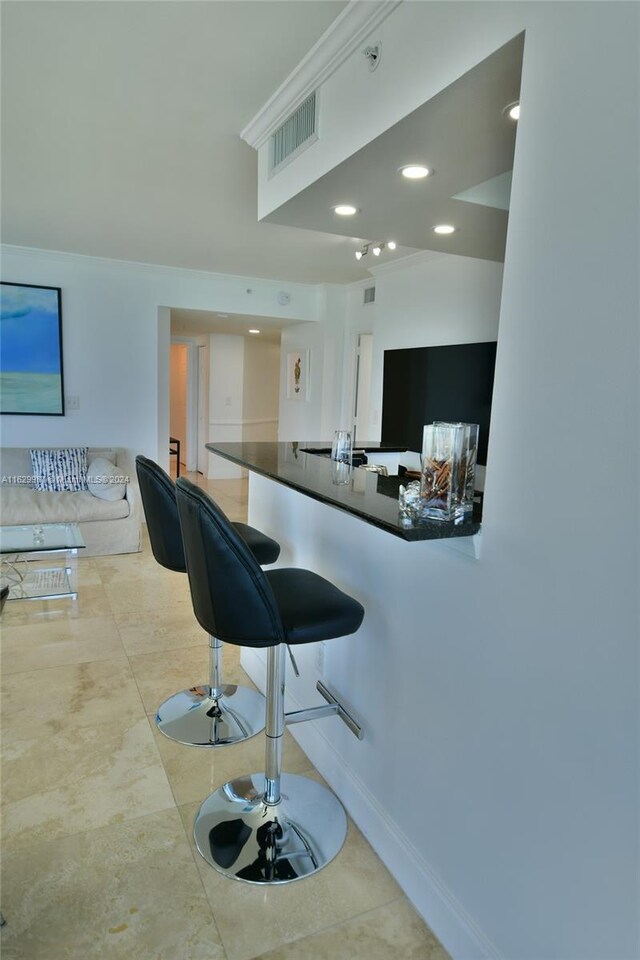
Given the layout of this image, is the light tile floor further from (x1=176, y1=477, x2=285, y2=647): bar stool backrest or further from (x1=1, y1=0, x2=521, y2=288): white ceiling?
(x1=1, y1=0, x2=521, y2=288): white ceiling

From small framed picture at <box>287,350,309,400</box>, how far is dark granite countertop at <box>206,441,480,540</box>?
12.6ft

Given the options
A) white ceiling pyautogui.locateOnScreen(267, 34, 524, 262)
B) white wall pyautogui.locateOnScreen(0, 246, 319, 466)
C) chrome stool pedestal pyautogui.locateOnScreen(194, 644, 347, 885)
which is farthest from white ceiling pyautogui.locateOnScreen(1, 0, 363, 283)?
chrome stool pedestal pyautogui.locateOnScreen(194, 644, 347, 885)

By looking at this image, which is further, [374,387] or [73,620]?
[374,387]

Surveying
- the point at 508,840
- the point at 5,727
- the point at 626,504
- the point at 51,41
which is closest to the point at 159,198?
the point at 51,41

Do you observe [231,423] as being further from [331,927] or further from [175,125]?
[331,927]

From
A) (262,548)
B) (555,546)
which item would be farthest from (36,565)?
(555,546)

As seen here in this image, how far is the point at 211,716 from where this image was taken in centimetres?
249

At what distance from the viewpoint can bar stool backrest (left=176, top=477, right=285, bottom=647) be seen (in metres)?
1.49

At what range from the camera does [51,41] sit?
1.96m

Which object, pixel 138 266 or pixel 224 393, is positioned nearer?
pixel 138 266

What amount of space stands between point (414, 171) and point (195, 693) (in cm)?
237

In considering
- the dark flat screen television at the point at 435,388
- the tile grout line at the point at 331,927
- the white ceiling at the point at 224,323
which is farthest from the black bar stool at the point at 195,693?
the white ceiling at the point at 224,323

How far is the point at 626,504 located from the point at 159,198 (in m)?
3.36

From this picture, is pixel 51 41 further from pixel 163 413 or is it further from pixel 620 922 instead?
pixel 163 413
